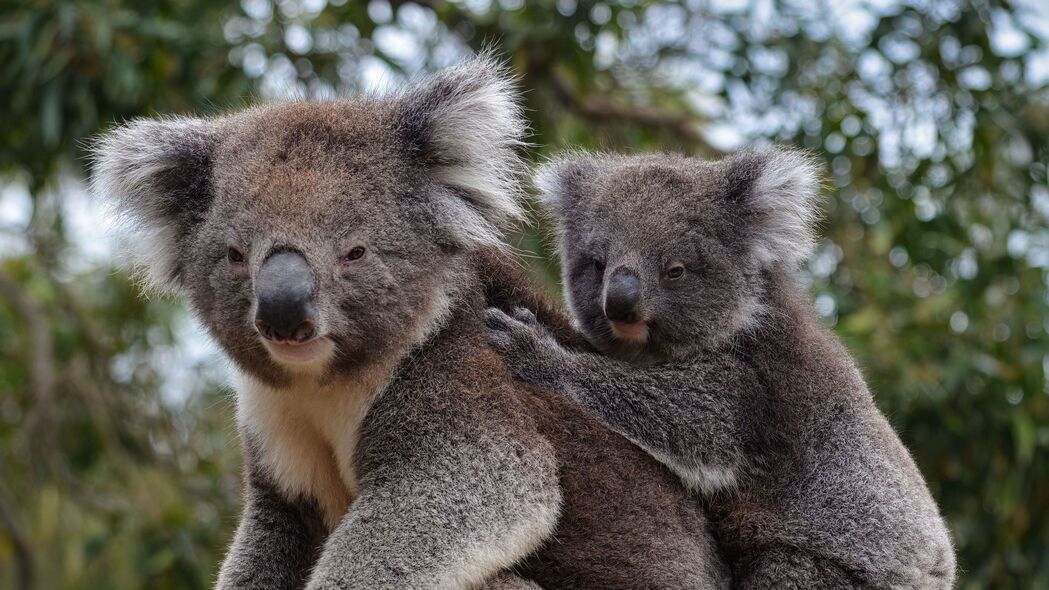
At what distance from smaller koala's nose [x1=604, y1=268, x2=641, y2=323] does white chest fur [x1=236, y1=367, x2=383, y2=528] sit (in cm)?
79

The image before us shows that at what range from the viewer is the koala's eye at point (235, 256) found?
2.80 m

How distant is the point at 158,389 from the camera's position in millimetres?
7688

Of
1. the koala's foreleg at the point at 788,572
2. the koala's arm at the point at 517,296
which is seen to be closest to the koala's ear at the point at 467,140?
the koala's arm at the point at 517,296

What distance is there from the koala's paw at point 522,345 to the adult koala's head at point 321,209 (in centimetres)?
20

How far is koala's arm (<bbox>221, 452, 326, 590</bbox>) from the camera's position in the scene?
3152mm

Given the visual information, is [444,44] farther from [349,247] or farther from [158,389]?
[349,247]

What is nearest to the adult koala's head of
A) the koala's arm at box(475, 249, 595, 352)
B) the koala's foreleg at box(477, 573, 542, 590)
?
the koala's arm at box(475, 249, 595, 352)

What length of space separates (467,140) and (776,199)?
122cm

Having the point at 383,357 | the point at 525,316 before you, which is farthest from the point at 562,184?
the point at 383,357

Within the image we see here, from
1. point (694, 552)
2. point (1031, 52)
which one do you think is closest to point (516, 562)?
point (694, 552)

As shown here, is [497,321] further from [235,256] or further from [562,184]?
[562,184]

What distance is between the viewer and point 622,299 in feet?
11.1

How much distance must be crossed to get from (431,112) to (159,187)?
0.75 m

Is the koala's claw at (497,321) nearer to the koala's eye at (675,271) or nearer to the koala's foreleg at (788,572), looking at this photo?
the koala's eye at (675,271)
